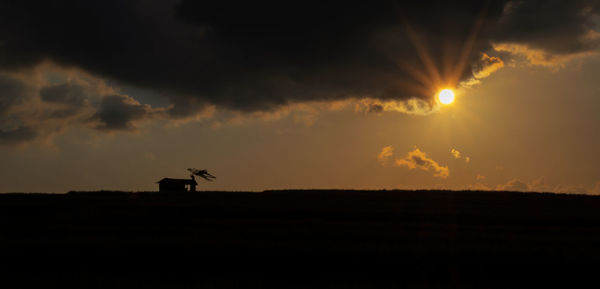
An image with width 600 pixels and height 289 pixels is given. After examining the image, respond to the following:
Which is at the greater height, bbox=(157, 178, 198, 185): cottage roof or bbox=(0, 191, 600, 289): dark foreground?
bbox=(157, 178, 198, 185): cottage roof

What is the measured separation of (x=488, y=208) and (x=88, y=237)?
26.7m

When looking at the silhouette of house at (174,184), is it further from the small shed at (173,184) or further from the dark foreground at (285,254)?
the dark foreground at (285,254)

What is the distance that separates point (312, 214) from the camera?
104 ft

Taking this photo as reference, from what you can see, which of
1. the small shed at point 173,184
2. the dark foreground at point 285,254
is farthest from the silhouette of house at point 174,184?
the dark foreground at point 285,254

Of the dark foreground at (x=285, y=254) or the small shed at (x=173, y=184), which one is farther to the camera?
the small shed at (x=173, y=184)

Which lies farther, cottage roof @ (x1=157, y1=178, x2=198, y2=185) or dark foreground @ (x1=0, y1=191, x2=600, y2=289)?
cottage roof @ (x1=157, y1=178, x2=198, y2=185)

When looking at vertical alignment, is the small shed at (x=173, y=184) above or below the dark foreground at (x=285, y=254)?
above

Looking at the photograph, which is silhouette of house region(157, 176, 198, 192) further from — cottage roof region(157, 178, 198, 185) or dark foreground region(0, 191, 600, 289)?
dark foreground region(0, 191, 600, 289)

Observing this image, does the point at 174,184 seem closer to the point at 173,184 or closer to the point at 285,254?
the point at 173,184

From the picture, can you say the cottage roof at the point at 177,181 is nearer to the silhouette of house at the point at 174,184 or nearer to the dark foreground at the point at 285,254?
the silhouette of house at the point at 174,184

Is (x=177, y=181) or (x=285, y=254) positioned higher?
(x=177, y=181)

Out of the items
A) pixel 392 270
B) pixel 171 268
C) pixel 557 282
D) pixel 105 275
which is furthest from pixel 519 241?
pixel 105 275

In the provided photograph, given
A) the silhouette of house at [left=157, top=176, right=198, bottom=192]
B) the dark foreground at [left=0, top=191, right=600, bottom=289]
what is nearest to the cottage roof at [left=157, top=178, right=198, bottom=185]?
the silhouette of house at [left=157, top=176, right=198, bottom=192]

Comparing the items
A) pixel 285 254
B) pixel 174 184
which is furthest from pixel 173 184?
pixel 285 254
